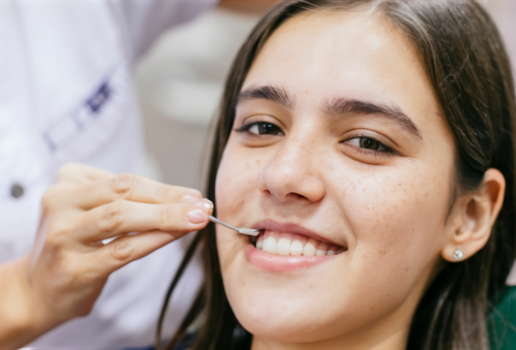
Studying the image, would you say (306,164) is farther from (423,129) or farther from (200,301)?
(200,301)

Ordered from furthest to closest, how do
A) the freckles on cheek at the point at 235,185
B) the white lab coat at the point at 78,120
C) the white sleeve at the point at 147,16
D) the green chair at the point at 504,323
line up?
the white sleeve at the point at 147,16 → the white lab coat at the point at 78,120 → the green chair at the point at 504,323 → the freckles on cheek at the point at 235,185

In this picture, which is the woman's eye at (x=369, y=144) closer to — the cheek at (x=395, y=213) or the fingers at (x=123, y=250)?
the cheek at (x=395, y=213)

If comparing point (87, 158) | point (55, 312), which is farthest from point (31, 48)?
point (55, 312)

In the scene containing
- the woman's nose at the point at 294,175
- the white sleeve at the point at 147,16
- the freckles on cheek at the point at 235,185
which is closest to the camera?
the woman's nose at the point at 294,175

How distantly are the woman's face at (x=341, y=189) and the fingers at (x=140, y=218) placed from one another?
10 cm

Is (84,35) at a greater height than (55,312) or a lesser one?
greater

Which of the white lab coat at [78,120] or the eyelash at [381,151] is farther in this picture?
the white lab coat at [78,120]

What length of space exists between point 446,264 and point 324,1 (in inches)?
23.6

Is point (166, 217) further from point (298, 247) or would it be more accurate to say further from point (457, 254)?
point (457, 254)

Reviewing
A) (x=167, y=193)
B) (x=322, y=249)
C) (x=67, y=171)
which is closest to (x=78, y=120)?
(x=67, y=171)

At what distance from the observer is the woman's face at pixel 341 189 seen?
2.61 ft

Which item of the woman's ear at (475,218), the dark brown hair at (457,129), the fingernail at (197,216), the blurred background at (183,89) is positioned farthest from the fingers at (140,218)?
the blurred background at (183,89)

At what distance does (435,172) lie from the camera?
850 millimetres

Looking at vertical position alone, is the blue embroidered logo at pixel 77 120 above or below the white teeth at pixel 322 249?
below
